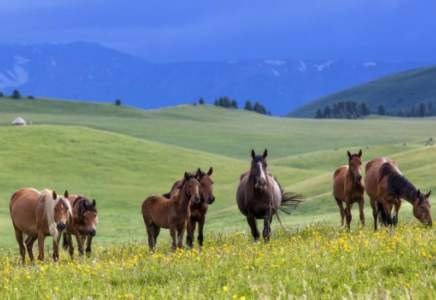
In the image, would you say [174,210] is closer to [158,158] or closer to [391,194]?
[391,194]

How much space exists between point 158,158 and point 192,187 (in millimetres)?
70050

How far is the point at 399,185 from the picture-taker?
19562mm

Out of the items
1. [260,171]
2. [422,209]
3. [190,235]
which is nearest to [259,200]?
[260,171]

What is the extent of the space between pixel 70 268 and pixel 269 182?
6894mm

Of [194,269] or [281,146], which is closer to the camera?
[194,269]

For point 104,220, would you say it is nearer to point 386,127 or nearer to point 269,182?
point 269,182

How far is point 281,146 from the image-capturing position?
139250mm

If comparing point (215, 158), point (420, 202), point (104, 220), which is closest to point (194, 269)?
point (420, 202)

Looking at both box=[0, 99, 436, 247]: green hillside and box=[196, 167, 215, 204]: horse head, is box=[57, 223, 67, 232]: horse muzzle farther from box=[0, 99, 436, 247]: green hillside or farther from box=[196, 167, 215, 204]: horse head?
box=[0, 99, 436, 247]: green hillside

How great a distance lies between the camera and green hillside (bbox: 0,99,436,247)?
1870 inches

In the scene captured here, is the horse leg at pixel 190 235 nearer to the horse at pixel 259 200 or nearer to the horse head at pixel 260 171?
the horse at pixel 259 200

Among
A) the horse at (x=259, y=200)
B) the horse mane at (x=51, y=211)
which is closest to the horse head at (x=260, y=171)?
the horse at (x=259, y=200)

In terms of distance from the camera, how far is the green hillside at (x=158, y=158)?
4750 cm

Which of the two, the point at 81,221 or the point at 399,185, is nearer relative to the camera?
the point at 81,221
